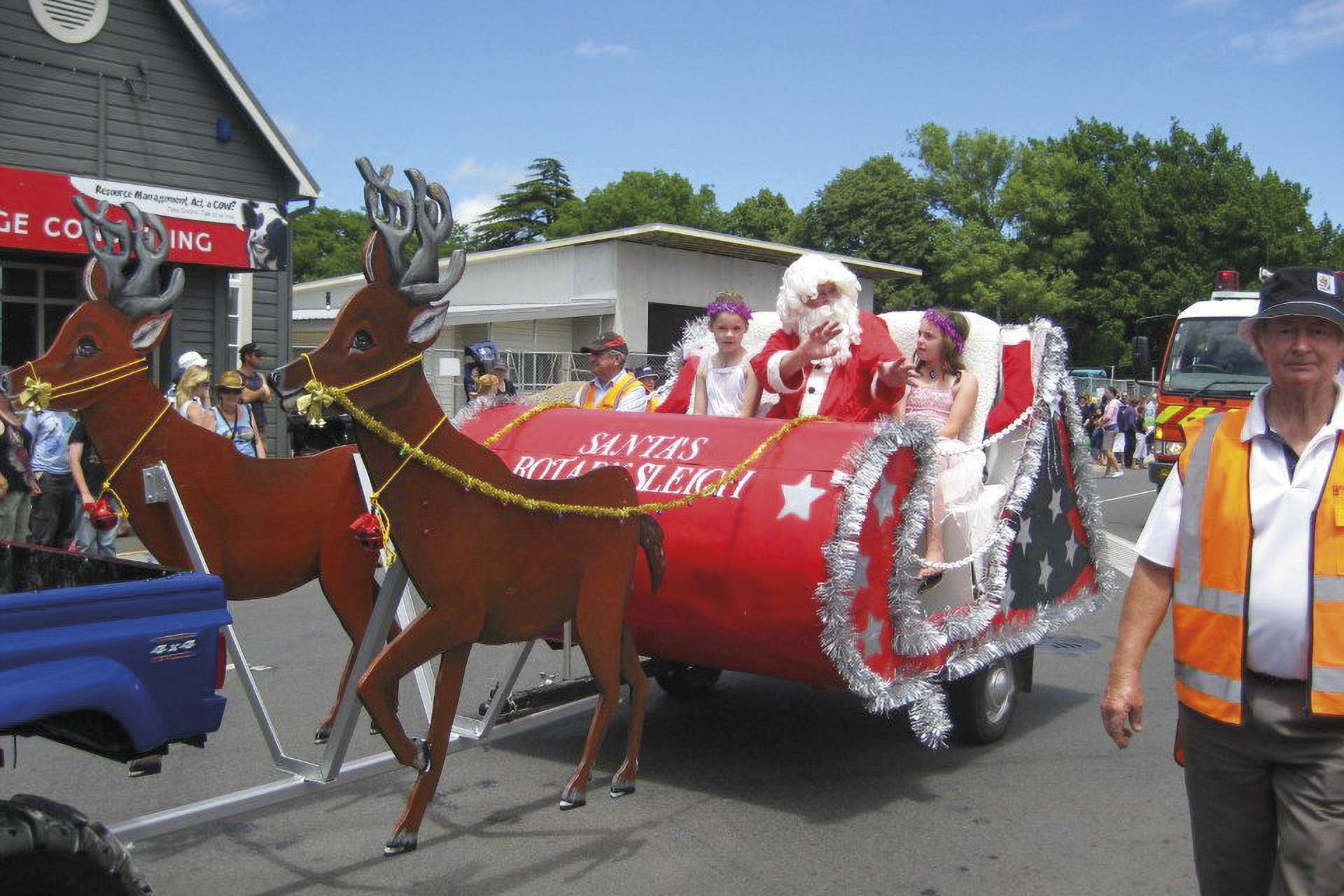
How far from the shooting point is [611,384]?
25.4 feet

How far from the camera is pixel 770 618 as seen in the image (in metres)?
4.68

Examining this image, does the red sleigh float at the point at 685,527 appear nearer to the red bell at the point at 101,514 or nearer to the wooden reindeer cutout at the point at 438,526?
the wooden reindeer cutout at the point at 438,526

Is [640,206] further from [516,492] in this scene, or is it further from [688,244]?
[516,492]

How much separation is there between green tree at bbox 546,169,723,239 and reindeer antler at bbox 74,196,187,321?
59500mm

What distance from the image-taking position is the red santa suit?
5.76m

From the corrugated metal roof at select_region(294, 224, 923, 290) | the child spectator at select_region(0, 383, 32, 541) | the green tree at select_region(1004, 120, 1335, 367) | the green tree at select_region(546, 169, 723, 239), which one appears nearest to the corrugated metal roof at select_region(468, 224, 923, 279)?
the corrugated metal roof at select_region(294, 224, 923, 290)

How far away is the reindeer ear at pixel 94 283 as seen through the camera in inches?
166

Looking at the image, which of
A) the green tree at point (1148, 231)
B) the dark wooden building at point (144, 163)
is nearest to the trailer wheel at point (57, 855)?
the dark wooden building at point (144, 163)

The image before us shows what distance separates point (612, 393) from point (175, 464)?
11.3 ft

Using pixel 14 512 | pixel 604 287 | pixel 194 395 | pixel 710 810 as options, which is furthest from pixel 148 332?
pixel 604 287

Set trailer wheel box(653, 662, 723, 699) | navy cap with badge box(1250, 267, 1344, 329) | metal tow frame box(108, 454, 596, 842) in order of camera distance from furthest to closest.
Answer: trailer wheel box(653, 662, 723, 699) < metal tow frame box(108, 454, 596, 842) < navy cap with badge box(1250, 267, 1344, 329)

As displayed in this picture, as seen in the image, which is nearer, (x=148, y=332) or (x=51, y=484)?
(x=148, y=332)

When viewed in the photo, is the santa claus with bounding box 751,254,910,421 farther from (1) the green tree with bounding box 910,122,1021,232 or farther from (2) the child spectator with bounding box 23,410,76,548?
(1) the green tree with bounding box 910,122,1021,232

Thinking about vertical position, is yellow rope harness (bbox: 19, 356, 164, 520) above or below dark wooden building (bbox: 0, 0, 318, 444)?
below
